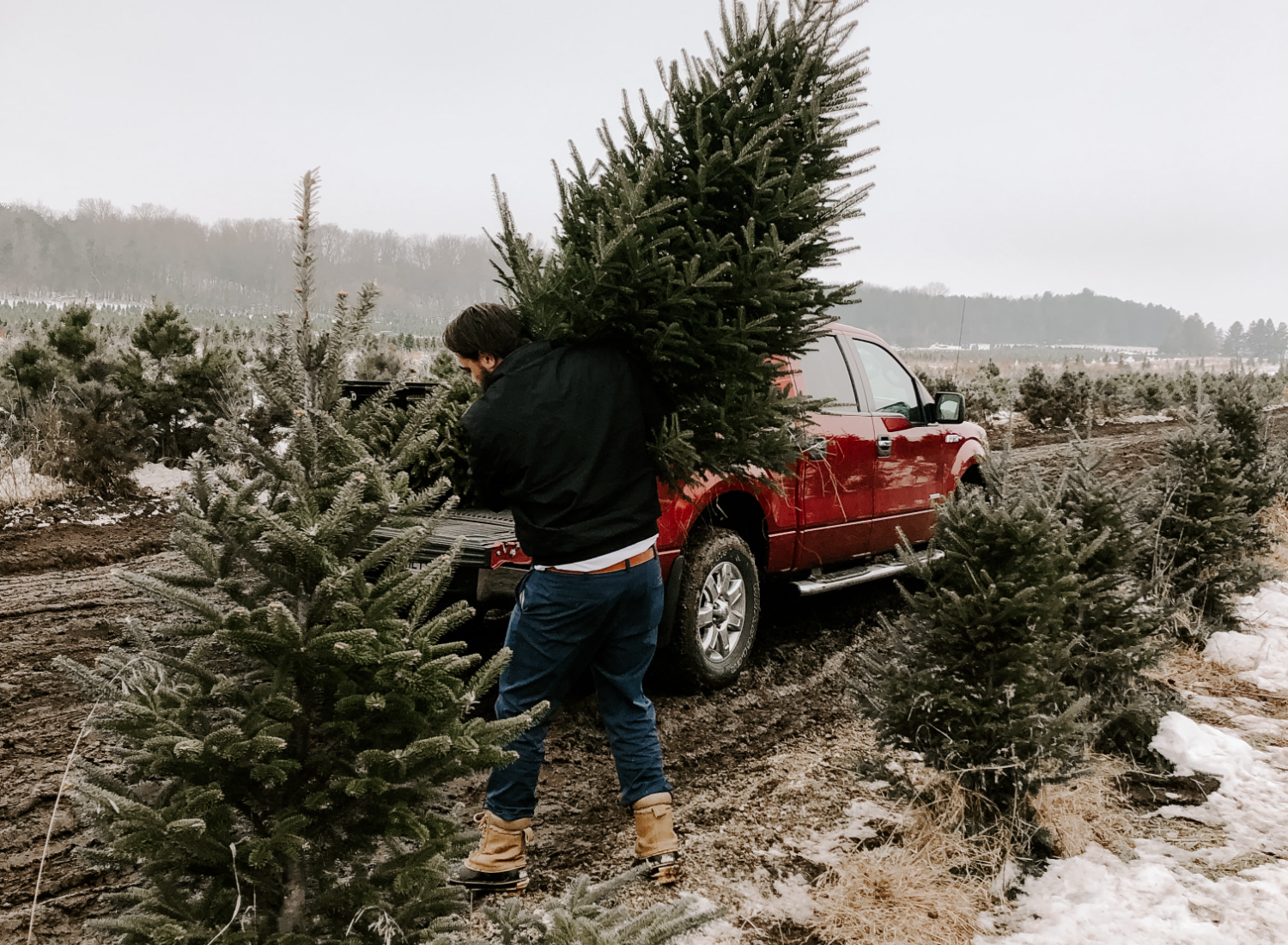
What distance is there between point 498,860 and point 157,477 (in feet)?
31.5

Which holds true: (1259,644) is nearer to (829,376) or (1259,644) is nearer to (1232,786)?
(1232,786)

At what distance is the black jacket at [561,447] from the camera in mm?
2908

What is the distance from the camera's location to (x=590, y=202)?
3.24m

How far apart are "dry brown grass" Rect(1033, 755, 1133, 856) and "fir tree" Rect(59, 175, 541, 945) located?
260cm

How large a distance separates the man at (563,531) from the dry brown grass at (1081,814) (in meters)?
1.51

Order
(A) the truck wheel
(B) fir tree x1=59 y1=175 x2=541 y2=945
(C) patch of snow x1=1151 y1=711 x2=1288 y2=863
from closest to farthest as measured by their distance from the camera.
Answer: (B) fir tree x1=59 y1=175 x2=541 y2=945, (C) patch of snow x1=1151 y1=711 x2=1288 y2=863, (A) the truck wheel

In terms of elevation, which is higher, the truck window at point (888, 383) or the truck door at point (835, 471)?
the truck window at point (888, 383)

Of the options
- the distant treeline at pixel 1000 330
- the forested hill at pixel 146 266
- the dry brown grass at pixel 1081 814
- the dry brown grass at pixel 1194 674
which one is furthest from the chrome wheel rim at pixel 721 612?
the distant treeline at pixel 1000 330

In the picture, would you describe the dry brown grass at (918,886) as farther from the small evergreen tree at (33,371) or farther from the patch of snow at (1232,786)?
the small evergreen tree at (33,371)

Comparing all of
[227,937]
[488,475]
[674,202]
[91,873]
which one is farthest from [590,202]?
[91,873]

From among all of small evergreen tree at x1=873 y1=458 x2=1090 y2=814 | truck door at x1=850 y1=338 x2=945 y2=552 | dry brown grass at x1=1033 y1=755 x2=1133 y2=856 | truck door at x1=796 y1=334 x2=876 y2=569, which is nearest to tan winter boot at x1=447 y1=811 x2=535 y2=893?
small evergreen tree at x1=873 y1=458 x2=1090 y2=814

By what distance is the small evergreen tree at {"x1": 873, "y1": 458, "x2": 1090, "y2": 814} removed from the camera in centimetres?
325

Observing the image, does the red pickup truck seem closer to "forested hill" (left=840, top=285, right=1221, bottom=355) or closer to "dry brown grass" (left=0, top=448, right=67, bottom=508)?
"dry brown grass" (left=0, top=448, right=67, bottom=508)

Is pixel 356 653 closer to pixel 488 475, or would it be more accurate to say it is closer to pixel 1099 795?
pixel 488 475
